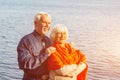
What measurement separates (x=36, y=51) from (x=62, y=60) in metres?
0.32

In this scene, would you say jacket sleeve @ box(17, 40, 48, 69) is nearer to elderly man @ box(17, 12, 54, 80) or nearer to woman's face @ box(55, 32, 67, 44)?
elderly man @ box(17, 12, 54, 80)

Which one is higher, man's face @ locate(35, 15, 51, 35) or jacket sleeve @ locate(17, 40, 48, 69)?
man's face @ locate(35, 15, 51, 35)

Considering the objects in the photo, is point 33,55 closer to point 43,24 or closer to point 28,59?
point 28,59

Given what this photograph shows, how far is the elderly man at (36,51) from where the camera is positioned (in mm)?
4562

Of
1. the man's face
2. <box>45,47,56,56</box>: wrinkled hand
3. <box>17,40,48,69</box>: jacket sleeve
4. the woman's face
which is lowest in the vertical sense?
<box>17,40,48,69</box>: jacket sleeve

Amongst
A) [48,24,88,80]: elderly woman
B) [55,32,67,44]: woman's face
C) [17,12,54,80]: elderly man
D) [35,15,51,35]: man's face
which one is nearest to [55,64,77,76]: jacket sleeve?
[48,24,88,80]: elderly woman

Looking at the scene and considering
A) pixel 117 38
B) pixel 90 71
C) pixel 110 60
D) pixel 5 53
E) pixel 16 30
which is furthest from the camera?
pixel 16 30

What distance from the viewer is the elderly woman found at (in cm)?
465

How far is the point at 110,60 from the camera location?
17516 mm

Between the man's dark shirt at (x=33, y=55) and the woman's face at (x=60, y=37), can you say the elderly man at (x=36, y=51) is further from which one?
the woman's face at (x=60, y=37)

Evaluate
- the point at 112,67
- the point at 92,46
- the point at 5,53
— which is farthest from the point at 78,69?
the point at 92,46

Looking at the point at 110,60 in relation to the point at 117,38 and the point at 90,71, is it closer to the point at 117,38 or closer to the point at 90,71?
the point at 90,71

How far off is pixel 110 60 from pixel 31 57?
1320 cm

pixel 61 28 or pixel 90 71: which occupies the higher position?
pixel 61 28
